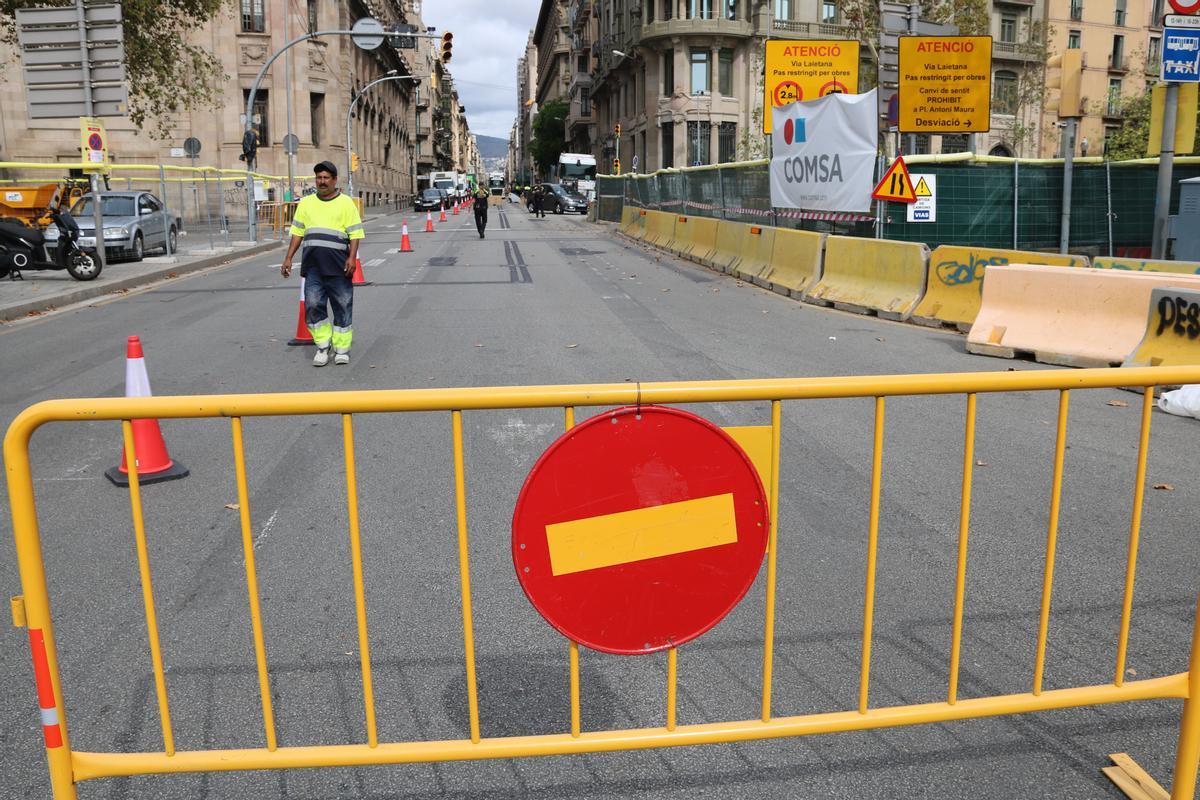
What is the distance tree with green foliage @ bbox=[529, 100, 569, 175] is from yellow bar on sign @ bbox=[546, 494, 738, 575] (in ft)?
371

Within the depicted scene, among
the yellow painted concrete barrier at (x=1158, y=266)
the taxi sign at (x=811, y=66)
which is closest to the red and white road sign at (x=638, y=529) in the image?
the yellow painted concrete barrier at (x=1158, y=266)

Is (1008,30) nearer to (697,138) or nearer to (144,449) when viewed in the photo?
(697,138)

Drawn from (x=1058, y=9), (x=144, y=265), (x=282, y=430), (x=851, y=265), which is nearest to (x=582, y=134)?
(x=1058, y=9)

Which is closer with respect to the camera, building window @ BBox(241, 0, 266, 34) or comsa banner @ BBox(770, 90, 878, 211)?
comsa banner @ BBox(770, 90, 878, 211)

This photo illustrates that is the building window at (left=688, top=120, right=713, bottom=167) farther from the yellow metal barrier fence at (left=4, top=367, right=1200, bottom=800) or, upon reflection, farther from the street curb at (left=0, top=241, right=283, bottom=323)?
the yellow metal barrier fence at (left=4, top=367, right=1200, bottom=800)

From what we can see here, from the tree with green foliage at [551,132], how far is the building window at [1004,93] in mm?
58827

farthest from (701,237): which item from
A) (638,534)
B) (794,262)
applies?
(638,534)

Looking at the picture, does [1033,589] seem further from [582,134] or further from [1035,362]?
[582,134]

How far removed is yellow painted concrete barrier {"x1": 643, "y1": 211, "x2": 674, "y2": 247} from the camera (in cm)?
2642

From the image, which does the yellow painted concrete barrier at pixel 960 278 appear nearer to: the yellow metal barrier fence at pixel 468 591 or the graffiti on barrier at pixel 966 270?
the graffiti on barrier at pixel 966 270

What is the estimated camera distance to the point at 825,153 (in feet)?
53.2

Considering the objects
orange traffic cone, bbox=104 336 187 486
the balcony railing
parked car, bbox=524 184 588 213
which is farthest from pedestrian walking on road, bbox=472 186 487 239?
the balcony railing

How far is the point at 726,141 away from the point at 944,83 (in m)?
45.9

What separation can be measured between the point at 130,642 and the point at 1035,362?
861 cm
